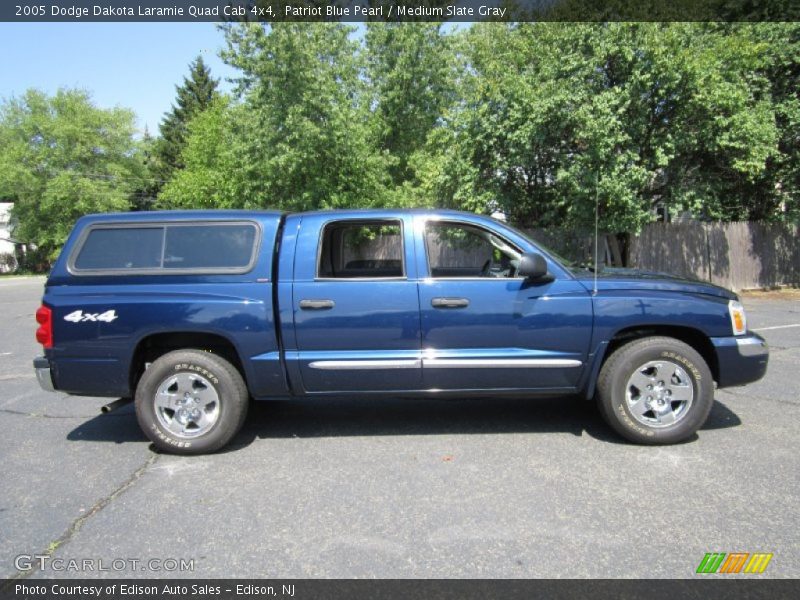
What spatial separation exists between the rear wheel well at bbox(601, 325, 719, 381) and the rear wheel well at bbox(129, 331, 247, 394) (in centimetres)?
301

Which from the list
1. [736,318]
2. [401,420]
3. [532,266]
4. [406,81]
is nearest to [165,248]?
[401,420]

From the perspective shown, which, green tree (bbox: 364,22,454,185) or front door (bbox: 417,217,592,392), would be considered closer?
front door (bbox: 417,217,592,392)

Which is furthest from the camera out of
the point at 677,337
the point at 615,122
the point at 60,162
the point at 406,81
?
the point at 60,162

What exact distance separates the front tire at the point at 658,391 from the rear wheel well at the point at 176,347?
2.94 meters

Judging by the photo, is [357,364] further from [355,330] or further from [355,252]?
[355,252]

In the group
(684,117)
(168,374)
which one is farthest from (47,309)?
(684,117)

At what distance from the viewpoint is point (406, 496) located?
11.6ft

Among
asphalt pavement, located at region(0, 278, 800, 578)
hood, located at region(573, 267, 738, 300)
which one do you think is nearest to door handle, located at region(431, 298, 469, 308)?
hood, located at region(573, 267, 738, 300)

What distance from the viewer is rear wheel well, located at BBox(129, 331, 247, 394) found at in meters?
4.38

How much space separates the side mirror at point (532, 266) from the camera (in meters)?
4.12

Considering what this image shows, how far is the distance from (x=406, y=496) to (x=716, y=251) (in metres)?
16.2

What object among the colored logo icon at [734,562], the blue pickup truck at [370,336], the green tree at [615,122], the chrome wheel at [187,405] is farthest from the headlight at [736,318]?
the green tree at [615,122]

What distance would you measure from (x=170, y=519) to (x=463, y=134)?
1210 cm

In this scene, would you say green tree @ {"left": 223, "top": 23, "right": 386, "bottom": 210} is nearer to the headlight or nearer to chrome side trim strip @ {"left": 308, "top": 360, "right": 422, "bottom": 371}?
chrome side trim strip @ {"left": 308, "top": 360, "right": 422, "bottom": 371}
